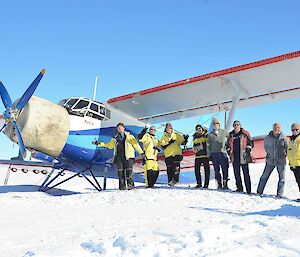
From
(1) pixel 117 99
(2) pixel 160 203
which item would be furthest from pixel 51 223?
(1) pixel 117 99

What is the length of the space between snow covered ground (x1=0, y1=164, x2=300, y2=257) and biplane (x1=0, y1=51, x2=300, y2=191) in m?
2.07

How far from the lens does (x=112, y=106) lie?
12.0 m

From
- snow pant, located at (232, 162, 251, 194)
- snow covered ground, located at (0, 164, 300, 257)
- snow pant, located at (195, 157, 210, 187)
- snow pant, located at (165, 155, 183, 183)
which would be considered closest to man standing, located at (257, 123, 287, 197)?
snow pant, located at (232, 162, 251, 194)

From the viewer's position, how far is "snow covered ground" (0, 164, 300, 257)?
8.66 ft

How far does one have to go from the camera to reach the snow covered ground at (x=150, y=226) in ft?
8.66

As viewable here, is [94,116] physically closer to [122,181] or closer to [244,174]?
[122,181]

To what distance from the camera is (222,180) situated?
25.6 ft

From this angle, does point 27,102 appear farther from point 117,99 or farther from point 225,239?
point 225,239

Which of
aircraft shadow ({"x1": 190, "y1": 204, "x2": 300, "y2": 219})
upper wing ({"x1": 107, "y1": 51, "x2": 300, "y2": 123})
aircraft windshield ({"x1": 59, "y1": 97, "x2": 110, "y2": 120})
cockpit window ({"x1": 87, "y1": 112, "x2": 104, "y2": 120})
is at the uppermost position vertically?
upper wing ({"x1": 107, "y1": 51, "x2": 300, "y2": 123})

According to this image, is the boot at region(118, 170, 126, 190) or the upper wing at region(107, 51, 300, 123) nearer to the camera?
the boot at region(118, 170, 126, 190)

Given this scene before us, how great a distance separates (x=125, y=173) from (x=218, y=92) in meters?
4.21

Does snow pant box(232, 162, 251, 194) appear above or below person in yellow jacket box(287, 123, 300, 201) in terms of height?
below

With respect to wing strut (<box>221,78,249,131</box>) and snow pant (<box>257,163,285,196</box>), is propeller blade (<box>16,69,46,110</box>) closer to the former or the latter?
wing strut (<box>221,78,249,131</box>)

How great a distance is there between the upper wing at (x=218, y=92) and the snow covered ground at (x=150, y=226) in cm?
404
